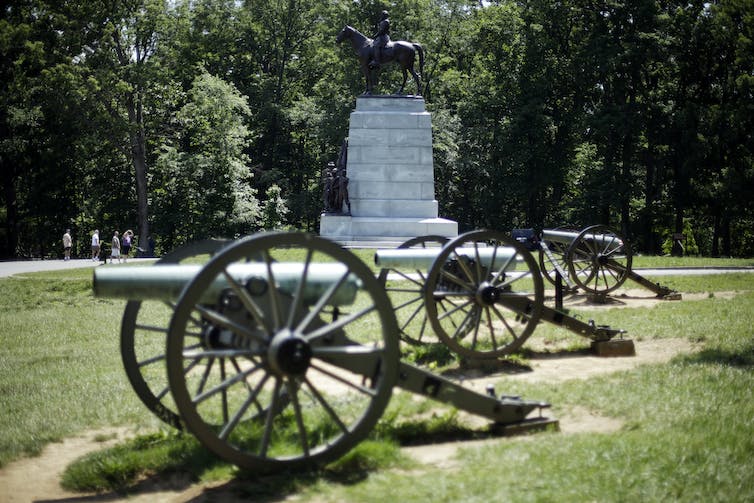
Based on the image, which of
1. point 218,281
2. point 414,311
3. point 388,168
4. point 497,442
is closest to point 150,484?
point 218,281

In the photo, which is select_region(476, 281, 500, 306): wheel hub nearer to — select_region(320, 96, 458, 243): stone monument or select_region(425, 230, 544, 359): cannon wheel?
select_region(425, 230, 544, 359): cannon wheel

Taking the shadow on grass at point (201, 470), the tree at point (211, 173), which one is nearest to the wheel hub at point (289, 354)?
the shadow on grass at point (201, 470)

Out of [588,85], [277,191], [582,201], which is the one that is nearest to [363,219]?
[277,191]

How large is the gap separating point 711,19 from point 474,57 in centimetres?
1275

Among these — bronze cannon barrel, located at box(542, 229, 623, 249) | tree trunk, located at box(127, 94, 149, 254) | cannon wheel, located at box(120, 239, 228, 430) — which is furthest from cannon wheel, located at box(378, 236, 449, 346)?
tree trunk, located at box(127, 94, 149, 254)

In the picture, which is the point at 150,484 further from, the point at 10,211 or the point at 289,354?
the point at 10,211

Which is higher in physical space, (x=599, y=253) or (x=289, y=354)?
(x=599, y=253)

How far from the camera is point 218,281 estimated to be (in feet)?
16.0

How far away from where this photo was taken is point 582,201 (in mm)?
39312

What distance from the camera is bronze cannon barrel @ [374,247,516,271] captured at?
28.2 ft

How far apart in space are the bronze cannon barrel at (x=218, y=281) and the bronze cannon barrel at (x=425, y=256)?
3330 millimetres

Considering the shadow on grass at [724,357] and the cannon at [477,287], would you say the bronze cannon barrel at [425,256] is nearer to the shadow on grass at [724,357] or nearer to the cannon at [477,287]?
the cannon at [477,287]

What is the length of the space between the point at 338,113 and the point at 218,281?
1416 inches

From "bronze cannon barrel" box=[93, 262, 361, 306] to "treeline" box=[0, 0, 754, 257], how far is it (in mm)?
30227
